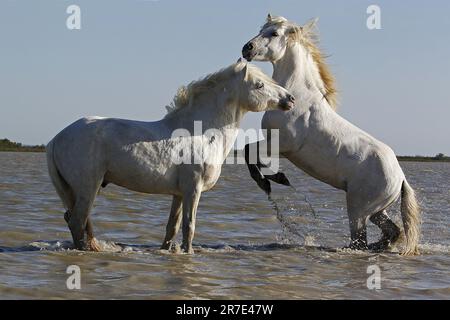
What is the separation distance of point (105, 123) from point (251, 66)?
5.38 feet

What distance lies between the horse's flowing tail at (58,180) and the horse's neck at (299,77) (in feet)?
9.18

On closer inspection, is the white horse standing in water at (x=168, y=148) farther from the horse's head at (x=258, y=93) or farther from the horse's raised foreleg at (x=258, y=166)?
the horse's raised foreleg at (x=258, y=166)

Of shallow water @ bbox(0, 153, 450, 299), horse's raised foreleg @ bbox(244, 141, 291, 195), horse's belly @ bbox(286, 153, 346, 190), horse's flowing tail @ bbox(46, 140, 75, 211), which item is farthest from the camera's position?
horse's belly @ bbox(286, 153, 346, 190)

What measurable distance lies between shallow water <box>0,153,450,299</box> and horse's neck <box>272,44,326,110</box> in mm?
1298

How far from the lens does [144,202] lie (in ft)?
48.2

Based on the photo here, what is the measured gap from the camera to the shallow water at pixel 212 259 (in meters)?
6.69

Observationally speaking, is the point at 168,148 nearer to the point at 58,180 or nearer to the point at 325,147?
the point at 58,180

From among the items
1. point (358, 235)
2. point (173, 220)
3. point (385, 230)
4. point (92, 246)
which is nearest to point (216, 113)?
point (173, 220)

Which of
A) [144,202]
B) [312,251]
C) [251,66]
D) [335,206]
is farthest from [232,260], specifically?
[335,206]

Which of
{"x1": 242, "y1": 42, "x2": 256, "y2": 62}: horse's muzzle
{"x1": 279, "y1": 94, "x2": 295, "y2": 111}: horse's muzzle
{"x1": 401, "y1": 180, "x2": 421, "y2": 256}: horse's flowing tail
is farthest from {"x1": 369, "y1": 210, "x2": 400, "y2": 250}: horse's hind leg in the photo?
{"x1": 242, "y1": 42, "x2": 256, "y2": 62}: horse's muzzle

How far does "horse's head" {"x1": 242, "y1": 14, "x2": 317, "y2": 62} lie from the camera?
30.4 ft

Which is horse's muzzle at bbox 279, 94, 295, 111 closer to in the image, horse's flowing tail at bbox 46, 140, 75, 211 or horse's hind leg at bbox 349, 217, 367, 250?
horse's hind leg at bbox 349, 217, 367, 250

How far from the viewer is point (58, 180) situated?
816 centimetres

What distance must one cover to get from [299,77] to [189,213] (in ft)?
7.48
